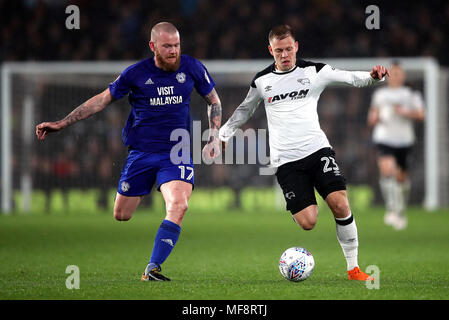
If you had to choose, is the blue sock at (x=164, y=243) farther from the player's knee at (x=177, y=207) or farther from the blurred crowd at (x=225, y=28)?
the blurred crowd at (x=225, y=28)

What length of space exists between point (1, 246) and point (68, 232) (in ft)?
7.97

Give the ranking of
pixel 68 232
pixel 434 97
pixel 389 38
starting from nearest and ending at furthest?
pixel 68 232
pixel 434 97
pixel 389 38

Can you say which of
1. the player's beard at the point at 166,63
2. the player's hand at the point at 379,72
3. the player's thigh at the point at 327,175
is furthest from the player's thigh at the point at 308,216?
the player's beard at the point at 166,63

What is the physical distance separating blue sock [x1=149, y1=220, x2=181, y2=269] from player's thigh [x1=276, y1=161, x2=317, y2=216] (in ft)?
3.52

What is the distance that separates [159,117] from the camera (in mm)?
7102

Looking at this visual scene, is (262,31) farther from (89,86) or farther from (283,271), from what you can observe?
(283,271)

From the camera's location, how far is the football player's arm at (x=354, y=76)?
21.5ft

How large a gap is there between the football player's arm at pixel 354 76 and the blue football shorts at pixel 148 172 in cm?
140

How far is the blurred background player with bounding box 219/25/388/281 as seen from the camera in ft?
22.8

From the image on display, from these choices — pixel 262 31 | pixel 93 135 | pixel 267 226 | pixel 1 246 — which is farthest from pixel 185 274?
pixel 262 31

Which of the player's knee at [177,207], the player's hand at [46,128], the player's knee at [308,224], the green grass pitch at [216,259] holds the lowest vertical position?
the green grass pitch at [216,259]

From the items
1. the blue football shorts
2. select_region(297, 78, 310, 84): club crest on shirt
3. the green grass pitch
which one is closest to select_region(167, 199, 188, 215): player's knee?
the blue football shorts

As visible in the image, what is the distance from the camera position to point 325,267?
25.8ft

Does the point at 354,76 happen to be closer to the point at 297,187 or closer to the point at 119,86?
the point at 297,187
